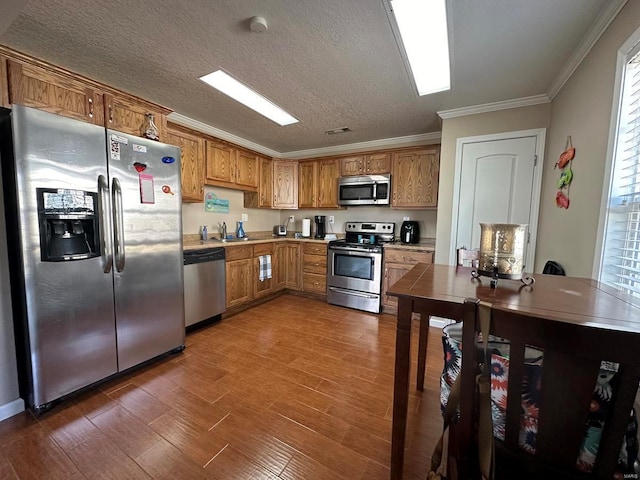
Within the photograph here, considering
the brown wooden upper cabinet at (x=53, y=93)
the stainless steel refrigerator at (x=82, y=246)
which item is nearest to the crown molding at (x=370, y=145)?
the stainless steel refrigerator at (x=82, y=246)

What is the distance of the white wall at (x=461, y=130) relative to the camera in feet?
7.80

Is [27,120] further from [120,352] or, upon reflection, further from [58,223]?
[120,352]

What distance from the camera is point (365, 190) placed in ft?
12.2

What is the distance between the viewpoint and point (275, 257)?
3953mm

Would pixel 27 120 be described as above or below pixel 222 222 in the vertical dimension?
above

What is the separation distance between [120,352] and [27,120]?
5.25ft

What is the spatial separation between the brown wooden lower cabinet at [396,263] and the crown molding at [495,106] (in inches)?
60.8

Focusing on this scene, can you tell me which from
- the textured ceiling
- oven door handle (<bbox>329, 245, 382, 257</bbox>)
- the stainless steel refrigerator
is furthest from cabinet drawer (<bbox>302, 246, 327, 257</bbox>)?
the stainless steel refrigerator

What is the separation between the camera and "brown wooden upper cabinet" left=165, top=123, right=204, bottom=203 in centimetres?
280

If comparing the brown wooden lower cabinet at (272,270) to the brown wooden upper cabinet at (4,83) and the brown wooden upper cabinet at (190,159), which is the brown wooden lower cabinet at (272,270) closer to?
the brown wooden upper cabinet at (190,159)

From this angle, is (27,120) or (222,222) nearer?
(27,120)

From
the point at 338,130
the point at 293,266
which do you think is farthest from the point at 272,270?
the point at 338,130

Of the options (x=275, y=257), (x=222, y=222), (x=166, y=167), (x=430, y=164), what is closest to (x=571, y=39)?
(x=430, y=164)

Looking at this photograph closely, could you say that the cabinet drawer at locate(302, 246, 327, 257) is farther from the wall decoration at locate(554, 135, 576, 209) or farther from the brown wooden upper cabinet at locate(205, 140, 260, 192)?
the wall decoration at locate(554, 135, 576, 209)
